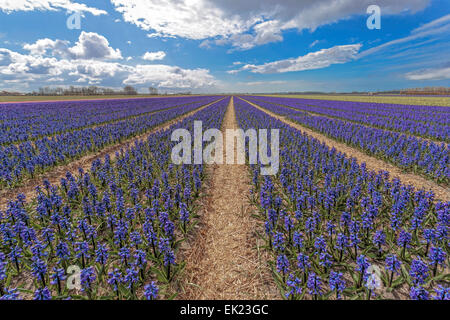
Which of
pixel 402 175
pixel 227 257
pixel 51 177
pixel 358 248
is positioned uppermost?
pixel 51 177

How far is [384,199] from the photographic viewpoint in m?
6.67

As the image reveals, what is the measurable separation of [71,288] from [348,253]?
595 centimetres

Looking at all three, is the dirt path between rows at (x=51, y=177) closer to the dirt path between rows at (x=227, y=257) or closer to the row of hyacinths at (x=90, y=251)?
the row of hyacinths at (x=90, y=251)

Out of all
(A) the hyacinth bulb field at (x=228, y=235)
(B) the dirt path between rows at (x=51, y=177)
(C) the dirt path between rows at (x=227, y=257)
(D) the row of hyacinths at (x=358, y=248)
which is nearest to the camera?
(D) the row of hyacinths at (x=358, y=248)

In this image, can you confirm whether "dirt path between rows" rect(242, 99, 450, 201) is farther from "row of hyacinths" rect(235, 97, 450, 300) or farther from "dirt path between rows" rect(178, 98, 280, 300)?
"dirt path between rows" rect(178, 98, 280, 300)

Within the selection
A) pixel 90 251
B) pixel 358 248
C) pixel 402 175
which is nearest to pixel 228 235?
pixel 358 248

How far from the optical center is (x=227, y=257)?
187 inches

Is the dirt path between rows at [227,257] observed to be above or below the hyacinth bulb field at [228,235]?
below

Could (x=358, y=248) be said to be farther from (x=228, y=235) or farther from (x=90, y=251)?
(x=90, y=251)

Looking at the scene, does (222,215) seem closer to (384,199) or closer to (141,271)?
(141,271)

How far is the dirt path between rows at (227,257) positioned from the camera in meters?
3.86

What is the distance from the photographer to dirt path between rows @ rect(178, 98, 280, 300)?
152 inches

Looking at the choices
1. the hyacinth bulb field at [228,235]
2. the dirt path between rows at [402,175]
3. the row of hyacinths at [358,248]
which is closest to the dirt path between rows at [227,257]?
the hyacinth bulb field at [228,235]
